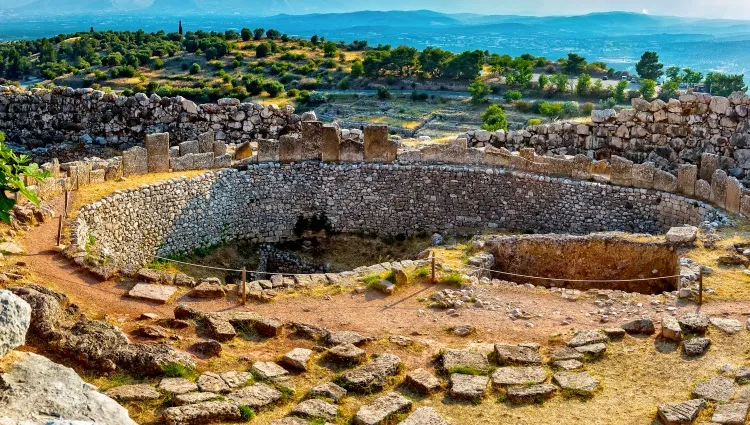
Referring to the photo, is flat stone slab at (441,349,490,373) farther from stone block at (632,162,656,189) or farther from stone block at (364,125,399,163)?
stone block at (364,125,399,163)

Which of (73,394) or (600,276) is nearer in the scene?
(73,394)

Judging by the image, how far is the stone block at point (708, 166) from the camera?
78.2 ft

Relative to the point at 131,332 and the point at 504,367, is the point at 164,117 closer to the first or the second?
the point at 131,332

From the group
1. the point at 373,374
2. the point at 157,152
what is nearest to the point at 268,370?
the point at 373,374

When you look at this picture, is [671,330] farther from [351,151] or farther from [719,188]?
[351,151]

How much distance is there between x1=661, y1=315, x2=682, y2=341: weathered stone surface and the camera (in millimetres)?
15086

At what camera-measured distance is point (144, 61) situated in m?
87.1

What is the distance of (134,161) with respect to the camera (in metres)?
23.8

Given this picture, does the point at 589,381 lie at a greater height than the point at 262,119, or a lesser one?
lesser

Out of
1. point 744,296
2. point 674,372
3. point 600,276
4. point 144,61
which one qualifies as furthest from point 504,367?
point 144,61

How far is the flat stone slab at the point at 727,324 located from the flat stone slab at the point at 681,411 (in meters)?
2.92

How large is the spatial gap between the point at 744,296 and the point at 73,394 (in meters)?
12.2

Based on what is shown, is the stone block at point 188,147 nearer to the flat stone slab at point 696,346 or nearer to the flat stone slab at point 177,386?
the flat stone slab at point 177,386

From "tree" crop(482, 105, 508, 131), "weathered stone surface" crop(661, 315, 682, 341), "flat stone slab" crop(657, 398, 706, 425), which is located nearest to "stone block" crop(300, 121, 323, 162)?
"weathered stone surface" crop(661, 315, 682, 341)
